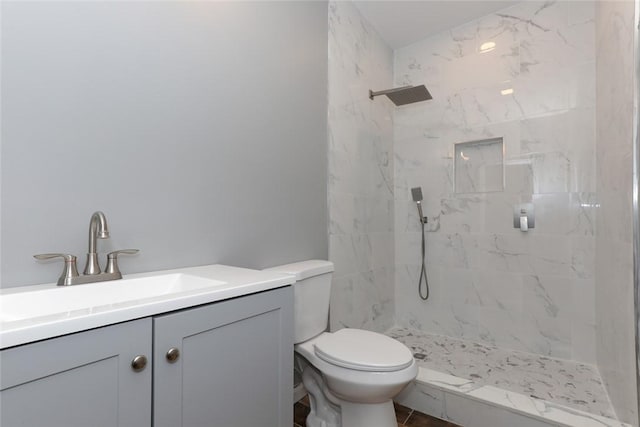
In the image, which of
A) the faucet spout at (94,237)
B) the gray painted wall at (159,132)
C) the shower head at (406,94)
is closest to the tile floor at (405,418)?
the gray painted wall at (159,132)

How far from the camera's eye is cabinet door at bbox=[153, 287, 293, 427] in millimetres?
787

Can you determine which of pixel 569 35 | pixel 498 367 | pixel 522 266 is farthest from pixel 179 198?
pixel 569 35

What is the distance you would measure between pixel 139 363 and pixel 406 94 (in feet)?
7.78

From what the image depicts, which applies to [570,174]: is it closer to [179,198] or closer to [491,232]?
[491,232]

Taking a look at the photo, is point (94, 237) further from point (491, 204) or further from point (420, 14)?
point (420, 14)

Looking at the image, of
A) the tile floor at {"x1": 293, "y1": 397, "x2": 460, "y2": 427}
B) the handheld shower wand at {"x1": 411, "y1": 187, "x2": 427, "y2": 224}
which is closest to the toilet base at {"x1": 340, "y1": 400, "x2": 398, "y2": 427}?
the tile floor at {"x1": 293, "y1": 397, "x2": 460, "y2": 427}

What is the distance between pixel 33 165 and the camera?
37.4 inches

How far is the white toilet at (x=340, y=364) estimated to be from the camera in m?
1.35

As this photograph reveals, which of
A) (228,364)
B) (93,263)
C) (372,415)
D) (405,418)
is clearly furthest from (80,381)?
(405,418)

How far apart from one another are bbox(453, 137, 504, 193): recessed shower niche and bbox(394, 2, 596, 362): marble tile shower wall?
59 mm

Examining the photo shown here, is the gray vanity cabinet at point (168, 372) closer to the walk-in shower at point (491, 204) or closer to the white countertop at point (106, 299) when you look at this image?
the white countertop at point (106, 299)

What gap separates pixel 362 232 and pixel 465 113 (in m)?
1.28

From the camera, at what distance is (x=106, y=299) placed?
3.23 feet

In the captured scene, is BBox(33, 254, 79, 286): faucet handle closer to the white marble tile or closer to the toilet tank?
the toilet tank
